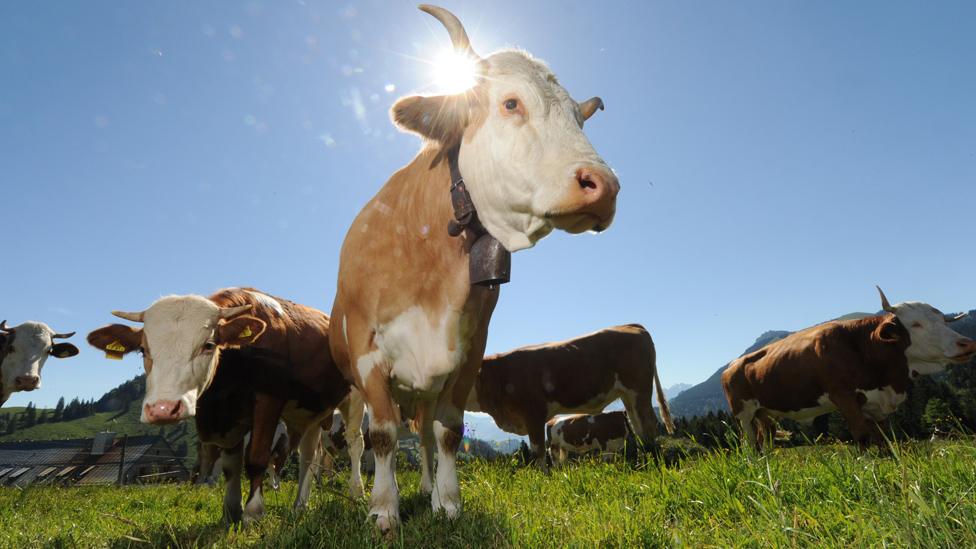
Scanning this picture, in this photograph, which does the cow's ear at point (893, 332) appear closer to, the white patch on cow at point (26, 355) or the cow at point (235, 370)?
the cow at point (235, 370)

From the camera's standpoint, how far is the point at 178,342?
12.7ft

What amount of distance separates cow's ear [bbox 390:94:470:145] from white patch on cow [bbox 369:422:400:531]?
1714 mm

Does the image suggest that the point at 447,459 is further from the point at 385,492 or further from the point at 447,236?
the point at 447,236

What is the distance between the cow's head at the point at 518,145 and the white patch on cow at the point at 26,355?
9.81 meters

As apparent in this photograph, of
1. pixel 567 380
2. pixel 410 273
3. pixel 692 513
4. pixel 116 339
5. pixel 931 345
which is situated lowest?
pixel 692 513

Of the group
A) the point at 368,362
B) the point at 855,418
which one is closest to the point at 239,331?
the point at 368,362

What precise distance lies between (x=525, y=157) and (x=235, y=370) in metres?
3.31

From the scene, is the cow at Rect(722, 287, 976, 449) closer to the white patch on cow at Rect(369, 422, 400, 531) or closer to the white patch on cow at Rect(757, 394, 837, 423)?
the white patch on cow at Rect(757, 394, 837, 423)

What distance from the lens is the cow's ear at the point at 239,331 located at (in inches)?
163

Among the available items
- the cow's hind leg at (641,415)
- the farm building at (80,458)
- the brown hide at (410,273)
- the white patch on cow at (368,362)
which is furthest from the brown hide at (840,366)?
the farm building at (80,458)

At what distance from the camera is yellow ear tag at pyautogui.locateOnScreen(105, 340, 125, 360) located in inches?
177

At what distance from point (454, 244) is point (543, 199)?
0.77m

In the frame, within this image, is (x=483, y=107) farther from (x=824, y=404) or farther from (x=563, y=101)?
(x=824, y=404)

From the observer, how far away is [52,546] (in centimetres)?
324
